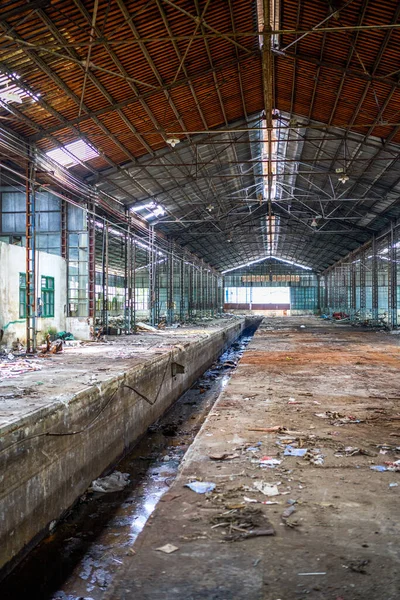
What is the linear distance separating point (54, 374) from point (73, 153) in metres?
9.27

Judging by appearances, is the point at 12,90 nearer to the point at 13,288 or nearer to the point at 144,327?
the point at 13,288

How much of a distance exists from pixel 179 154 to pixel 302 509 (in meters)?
17.0

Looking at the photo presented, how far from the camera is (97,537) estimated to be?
5.71 m

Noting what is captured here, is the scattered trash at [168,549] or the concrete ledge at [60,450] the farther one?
the concrete ledge at [60,450]

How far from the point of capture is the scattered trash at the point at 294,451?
4730mm

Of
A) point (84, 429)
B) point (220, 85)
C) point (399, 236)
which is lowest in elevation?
point (84, 429)

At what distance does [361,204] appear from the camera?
25.5m

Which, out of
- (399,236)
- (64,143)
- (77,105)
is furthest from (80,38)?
(399,236)

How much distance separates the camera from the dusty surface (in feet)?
19.7

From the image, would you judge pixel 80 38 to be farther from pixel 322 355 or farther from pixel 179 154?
pixel 322 355

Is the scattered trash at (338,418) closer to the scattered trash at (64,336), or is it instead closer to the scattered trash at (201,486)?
the scattered trash at (201,486)

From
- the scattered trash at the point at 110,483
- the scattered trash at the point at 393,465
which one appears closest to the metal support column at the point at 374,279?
the scattered trash at the point at 110,483

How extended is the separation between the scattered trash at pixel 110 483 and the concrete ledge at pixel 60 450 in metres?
0.14

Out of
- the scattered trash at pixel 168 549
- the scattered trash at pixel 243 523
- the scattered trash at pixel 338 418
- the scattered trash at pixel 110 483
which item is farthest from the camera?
the scattered trash at pixel 110 483
